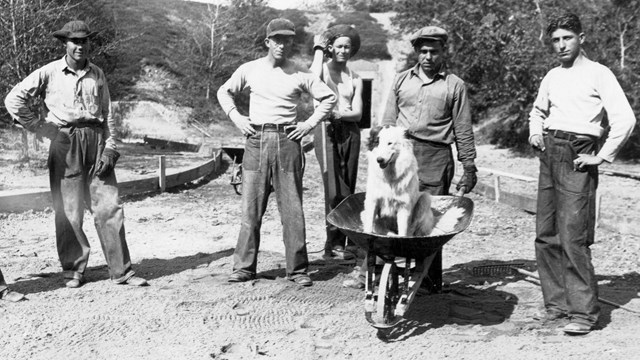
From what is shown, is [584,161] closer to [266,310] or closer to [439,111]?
[439,111]

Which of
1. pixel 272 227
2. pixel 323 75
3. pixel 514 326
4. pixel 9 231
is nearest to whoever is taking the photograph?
pixel 514 326

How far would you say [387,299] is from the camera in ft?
14.2

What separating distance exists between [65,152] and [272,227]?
3.38 metres

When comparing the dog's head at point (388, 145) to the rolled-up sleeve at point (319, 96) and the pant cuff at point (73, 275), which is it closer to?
the rolled-up sleeve at point (319, 96)

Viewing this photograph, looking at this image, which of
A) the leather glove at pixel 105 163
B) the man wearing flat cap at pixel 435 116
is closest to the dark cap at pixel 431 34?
the man wearing flat cap at pixel 435 116

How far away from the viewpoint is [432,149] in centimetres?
511

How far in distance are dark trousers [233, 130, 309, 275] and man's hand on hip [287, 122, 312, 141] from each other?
0.05 metres

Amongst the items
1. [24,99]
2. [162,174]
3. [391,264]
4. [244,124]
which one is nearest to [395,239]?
[391,264]

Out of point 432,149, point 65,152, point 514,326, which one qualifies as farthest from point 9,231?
point 514,326

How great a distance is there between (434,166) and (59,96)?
10.1ft

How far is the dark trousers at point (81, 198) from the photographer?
5.47 m

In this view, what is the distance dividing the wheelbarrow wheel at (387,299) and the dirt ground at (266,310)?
0.49ft

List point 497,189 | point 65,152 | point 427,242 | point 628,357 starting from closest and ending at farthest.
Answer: point 628,357
point 427,242
point 65,152
point 497,189

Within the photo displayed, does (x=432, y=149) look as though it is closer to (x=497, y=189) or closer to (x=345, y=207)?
(x=345, y=207)
